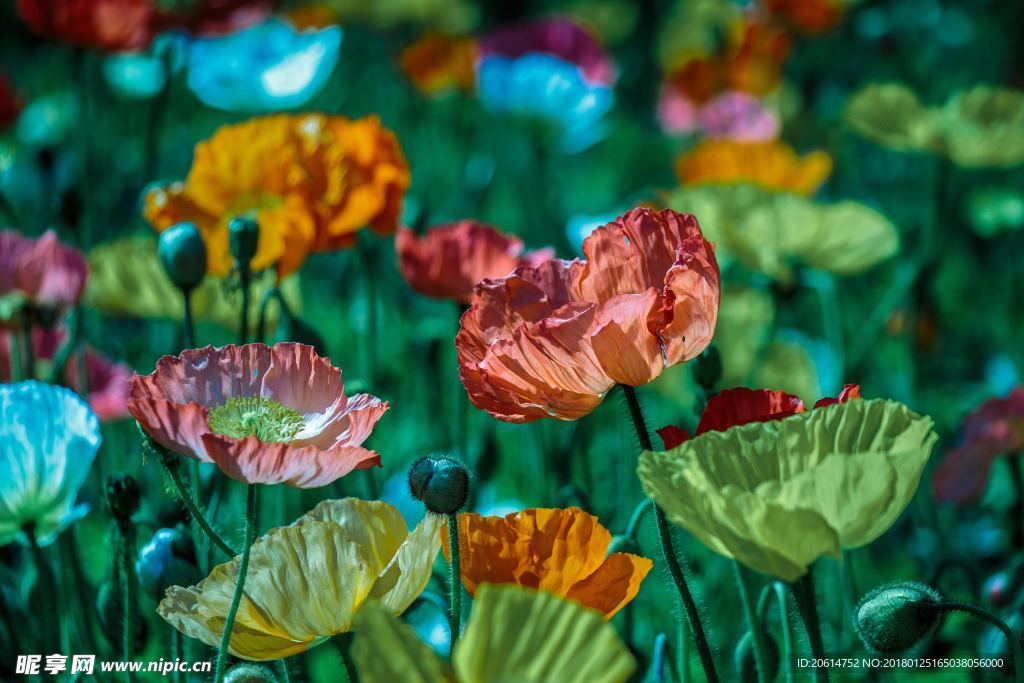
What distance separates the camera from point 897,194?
347cm

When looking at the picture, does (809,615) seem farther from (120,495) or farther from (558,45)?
(558,45)

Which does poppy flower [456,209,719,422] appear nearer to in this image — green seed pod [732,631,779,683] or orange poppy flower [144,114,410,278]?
green seed pod [732,631,779,683]

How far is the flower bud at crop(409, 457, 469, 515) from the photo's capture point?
89 cm

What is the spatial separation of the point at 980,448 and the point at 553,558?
87 cm

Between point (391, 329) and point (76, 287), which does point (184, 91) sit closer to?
point (391, 329)

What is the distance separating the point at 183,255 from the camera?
4.21ft

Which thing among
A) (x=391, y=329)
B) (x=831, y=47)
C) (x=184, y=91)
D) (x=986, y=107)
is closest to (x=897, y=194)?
(x=831, y=47)

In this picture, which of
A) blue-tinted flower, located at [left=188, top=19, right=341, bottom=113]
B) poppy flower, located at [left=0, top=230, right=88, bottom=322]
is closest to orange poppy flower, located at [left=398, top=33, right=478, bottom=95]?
blue-tinted flower, located at [left=188, top=19, right=341, bottom=113]

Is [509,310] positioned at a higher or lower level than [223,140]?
lower

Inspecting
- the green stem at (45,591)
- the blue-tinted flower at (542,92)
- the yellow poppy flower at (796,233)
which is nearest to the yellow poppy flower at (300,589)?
the green stem at (45,591)

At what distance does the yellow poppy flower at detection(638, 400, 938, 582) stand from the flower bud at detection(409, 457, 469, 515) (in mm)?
169

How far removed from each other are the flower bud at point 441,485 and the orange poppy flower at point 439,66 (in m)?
2.28

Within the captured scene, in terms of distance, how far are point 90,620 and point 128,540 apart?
0.87ft

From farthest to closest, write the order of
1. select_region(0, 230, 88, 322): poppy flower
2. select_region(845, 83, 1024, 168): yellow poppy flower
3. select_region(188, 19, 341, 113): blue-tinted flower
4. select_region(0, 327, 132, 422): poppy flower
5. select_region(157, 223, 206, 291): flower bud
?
select_region(188, 19, 341, 113): blue-tinted flower, select_region(845, 83, 1024, 168): yellow poppy flower, select_region(0, 327, 132, 422): poppy flower, select_region(0, 230, 88, 322): poppy flower, select_region(157, 223, 206, 291): flower bud
